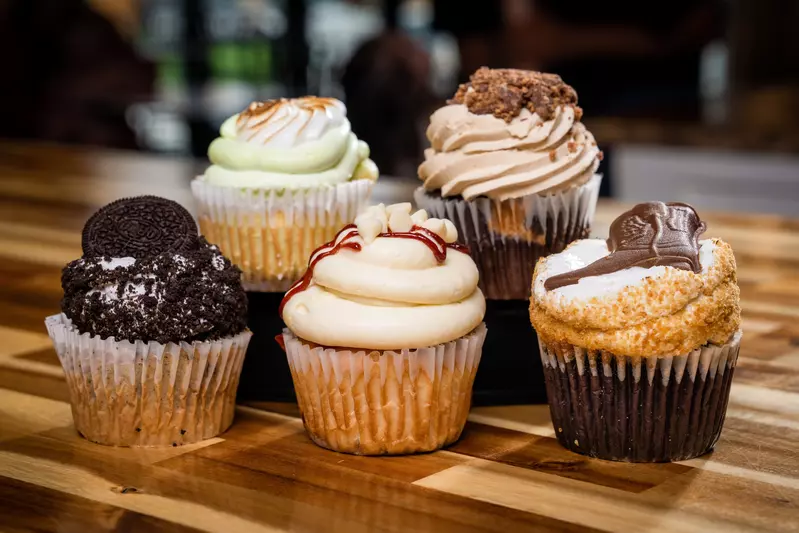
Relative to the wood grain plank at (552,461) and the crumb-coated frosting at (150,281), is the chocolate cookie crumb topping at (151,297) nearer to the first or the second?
the crumb-coated frosting at (150,281)

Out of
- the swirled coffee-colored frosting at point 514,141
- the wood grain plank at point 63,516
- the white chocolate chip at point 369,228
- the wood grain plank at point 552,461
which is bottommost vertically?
the wood grain plank at point 552,461

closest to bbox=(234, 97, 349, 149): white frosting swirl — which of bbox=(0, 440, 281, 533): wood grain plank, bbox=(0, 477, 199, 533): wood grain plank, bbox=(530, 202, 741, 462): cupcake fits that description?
bbox=(530, 202, 741, 462): cupcake

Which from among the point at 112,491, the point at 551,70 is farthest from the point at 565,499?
the point at 551,70

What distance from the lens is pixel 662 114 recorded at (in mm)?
6734

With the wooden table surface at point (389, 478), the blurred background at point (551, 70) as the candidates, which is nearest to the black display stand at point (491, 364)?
the wooden table surface at point (389, 478)

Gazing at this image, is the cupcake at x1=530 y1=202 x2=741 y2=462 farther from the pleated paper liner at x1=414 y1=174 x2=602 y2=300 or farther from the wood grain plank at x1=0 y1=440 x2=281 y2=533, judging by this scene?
the wood grain plank at x1=0 y1=440 x2=281 y2=533

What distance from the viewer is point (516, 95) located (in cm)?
235

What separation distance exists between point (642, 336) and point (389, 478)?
457mm

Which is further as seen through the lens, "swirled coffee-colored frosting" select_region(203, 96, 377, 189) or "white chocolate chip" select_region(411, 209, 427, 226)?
"swirled coffee-colored frosting" select_region(203, 96, 377, 189)

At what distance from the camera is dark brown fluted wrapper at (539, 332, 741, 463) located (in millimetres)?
1877

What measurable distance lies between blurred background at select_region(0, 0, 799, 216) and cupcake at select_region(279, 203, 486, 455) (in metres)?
3.39

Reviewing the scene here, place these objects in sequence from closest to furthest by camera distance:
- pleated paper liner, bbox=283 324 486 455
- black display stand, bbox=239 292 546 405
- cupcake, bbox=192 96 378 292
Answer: pleated paper liner, bbox=283 324 486 455
black display stand, bbox=239 292 546 405
cupcake, bbox=192 96 378 292

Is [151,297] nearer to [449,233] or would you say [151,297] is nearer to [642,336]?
[449,233]

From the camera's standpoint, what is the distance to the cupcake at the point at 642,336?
1.83m
